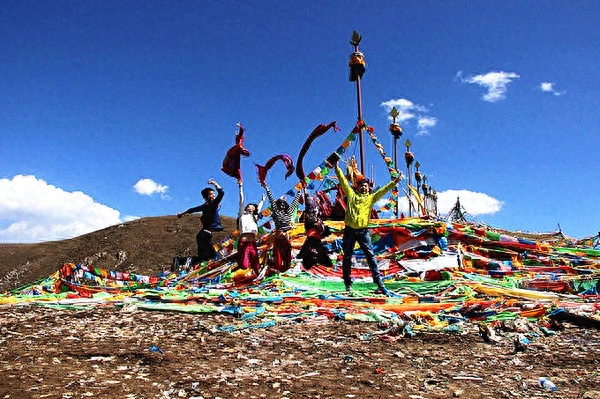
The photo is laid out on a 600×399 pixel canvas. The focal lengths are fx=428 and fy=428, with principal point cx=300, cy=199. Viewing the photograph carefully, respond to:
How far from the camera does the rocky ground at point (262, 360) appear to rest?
3.03m

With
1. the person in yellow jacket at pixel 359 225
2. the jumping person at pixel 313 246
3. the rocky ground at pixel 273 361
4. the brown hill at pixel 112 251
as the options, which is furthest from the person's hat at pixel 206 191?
the brown hill at pixel 112 251

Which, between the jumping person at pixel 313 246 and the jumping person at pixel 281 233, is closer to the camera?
the jumping person at pixel 313 246

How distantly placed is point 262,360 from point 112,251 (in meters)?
19.7

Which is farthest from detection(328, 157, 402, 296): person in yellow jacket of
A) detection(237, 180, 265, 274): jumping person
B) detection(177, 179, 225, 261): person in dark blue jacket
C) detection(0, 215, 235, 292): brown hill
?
detection(0, 215, 235, 292): brown hill

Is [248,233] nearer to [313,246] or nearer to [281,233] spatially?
[281,233]

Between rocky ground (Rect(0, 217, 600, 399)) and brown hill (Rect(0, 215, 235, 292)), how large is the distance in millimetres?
14038

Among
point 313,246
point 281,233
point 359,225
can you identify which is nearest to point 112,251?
point 281,233

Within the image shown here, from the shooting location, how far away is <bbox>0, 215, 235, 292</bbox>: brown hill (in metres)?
19.0

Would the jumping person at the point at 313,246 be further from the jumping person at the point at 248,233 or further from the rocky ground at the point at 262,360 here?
the rocky ground at the point at 262,360

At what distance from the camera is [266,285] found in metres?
8.64

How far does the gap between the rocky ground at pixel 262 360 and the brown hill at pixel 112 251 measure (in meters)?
14.0

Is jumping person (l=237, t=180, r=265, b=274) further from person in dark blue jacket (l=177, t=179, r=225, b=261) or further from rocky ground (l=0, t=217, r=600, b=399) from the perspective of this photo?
rocky ground (l=0, t=217, r=600, b=399)

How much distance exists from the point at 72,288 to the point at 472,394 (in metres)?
8.86

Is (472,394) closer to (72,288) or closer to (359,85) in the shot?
(72,288)
